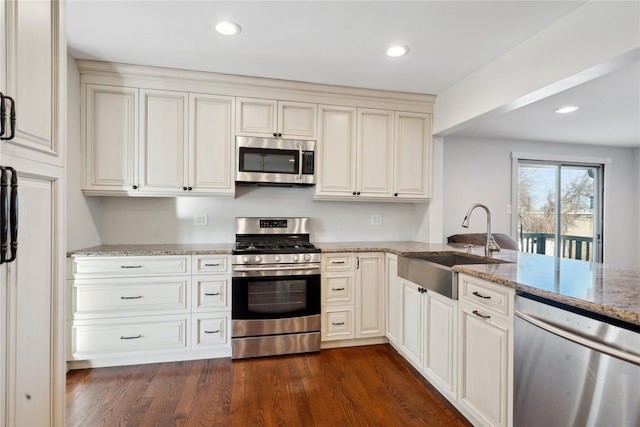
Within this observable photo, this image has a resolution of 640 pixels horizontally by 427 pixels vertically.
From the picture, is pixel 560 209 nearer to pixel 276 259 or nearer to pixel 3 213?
pixel 276 259

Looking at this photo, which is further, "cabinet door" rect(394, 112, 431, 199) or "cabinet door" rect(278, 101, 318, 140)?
"cabinet door" rect(394, 112, 431, 199)

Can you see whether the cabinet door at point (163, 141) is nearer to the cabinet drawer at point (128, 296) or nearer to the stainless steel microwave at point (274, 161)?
the stainless steel microwave at point (274, 161)

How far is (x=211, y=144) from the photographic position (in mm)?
2768

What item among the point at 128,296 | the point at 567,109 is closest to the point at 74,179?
the point at 128,296

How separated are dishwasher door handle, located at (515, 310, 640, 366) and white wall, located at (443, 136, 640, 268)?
2740 mm

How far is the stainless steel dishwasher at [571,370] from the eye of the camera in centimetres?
102

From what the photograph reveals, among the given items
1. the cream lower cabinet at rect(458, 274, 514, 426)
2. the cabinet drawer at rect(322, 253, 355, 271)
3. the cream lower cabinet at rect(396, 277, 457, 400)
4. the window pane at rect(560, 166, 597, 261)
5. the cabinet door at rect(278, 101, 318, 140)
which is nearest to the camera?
the cream lower cabinet at rect(458, 274, 514, 426)

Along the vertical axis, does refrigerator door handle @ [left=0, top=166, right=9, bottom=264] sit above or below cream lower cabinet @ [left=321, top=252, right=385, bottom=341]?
above

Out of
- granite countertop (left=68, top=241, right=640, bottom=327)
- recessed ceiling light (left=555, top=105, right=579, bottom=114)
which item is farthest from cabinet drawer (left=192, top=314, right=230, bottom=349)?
recessed ceiling light (left=555, top=105, right=579, bottom=114)

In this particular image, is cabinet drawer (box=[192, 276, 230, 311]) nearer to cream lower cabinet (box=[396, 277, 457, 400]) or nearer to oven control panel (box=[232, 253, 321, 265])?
oven control panel (box=[232, 253, 321, 265])

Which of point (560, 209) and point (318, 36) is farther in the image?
point (560, 209)

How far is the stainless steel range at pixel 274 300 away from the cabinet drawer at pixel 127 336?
1.49ft

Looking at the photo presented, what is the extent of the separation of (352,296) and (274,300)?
69 centimetres

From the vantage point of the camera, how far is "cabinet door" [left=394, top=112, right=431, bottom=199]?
124 inches
